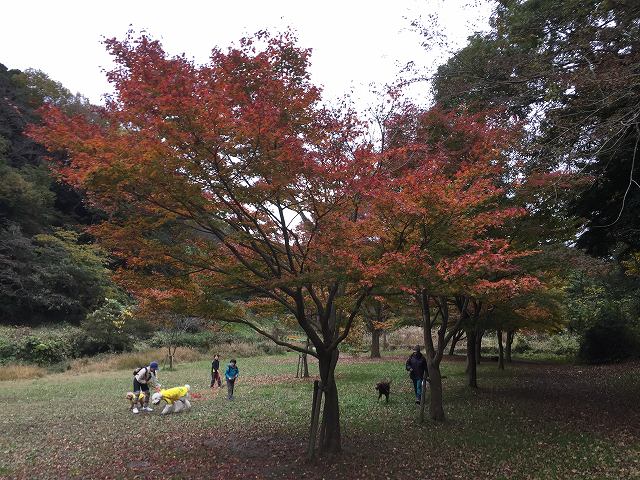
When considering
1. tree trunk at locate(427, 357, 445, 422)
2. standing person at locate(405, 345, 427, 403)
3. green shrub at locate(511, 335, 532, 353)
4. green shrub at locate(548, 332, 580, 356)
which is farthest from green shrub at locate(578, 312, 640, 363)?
tree trunk at locate(427, 357, 445, 422)

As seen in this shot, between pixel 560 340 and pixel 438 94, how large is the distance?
94.8ft

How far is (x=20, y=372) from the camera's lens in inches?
904

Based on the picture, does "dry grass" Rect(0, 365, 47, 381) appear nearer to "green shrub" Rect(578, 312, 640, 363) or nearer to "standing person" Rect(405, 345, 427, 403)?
"standing person" Rect(405, 345, 427, 403)

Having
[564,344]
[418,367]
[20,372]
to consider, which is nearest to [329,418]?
[418,367]

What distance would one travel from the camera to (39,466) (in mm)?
8086

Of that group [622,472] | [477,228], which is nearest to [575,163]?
[477,228]

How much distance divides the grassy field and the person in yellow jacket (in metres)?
0.38

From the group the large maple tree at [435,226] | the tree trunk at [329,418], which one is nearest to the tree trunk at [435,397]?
the large maple tree at [435,226]

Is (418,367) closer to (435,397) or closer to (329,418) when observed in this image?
(435,397)

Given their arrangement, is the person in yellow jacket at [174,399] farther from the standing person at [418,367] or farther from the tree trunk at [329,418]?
the standing person at [418,367]

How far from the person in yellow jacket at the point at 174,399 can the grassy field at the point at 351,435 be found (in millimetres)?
381

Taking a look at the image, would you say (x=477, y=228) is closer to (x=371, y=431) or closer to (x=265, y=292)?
(x=265, y=292)

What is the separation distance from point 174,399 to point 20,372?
49.3 feet

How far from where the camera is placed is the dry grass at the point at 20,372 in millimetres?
22438
